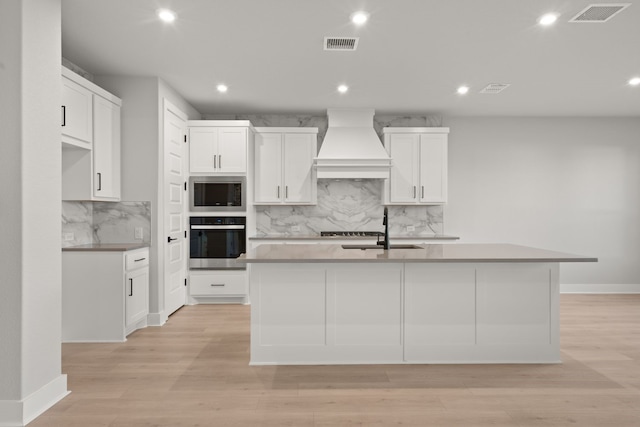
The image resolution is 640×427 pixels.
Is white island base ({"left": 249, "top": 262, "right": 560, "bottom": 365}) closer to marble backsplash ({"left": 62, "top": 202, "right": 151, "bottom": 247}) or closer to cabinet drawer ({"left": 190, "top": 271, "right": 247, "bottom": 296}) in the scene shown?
marble backsplash ({"left": 62, "top": 202, "right": 151, "bottom": 247})

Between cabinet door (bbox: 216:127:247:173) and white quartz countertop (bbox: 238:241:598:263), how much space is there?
85.2 inches

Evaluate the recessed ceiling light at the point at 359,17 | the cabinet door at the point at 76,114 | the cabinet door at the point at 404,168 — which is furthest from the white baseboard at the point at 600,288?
the cabinet door at the point at 76,114

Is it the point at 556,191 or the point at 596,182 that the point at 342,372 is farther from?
the point at 596,182

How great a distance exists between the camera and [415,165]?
6.06 m

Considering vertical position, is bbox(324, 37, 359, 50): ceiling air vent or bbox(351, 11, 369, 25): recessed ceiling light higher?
bbox(351, 11, 369, 25): recessed ceiling light

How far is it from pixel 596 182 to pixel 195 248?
592 cm

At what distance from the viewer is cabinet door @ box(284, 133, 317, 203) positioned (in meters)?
6.04

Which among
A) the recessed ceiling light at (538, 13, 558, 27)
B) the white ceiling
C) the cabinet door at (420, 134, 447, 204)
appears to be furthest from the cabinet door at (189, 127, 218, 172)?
the recessed ceiling light at (538, 13, 558, 27)

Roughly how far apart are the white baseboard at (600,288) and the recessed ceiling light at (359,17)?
206 inches

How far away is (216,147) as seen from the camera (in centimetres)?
560

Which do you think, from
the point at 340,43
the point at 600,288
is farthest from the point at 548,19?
the point at 600,288

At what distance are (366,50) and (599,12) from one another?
176 cm

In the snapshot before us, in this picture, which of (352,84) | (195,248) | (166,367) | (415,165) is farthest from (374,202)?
(166,367)

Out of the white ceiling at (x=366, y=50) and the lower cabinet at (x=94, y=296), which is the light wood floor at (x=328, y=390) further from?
the white ceiling at (x=366, y=50)
